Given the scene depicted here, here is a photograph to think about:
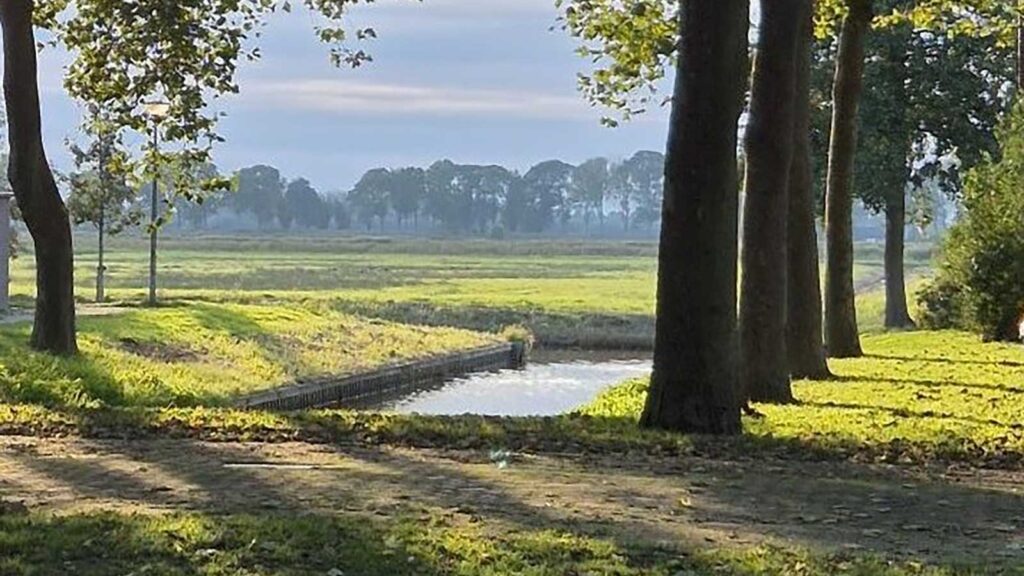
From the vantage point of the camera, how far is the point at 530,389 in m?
35.5

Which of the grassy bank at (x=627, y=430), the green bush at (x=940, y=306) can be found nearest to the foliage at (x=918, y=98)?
the green bush at (x=940, y=306)

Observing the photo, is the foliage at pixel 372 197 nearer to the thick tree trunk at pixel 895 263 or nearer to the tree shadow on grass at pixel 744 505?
the thick tree trunk at pixel 895 263

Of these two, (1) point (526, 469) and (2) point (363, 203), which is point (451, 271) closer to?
(1) point (526, 469)

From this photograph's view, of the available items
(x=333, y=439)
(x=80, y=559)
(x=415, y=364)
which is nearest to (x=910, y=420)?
(x=333, y=439)

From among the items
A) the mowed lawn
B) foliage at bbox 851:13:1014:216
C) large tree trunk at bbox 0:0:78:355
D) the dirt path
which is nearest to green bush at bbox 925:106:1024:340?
foliage at bbox 851:13:1014:216

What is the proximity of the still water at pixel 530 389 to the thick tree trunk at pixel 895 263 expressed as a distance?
7.33 m

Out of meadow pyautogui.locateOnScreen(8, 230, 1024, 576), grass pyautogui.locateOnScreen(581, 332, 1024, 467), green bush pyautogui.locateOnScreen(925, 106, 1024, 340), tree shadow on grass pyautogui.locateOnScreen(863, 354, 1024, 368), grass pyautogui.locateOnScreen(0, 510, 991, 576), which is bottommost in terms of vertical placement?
tree shadow on grass pyautogui.locateOnScreen(863, 354, 1024, 368)

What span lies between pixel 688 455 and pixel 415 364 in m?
26.6

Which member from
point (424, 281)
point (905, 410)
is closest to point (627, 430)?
point (905, 410)

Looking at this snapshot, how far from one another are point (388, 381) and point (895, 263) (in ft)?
53.0

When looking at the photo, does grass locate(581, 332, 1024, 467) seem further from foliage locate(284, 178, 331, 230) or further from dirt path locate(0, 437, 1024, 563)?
foliage locate(284, 178, 331, 230)

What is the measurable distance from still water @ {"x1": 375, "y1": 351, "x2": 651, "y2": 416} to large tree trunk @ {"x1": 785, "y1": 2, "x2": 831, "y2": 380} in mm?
5677

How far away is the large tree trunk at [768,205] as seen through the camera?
17250 mm

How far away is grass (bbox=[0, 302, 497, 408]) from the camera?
74.4 feet
